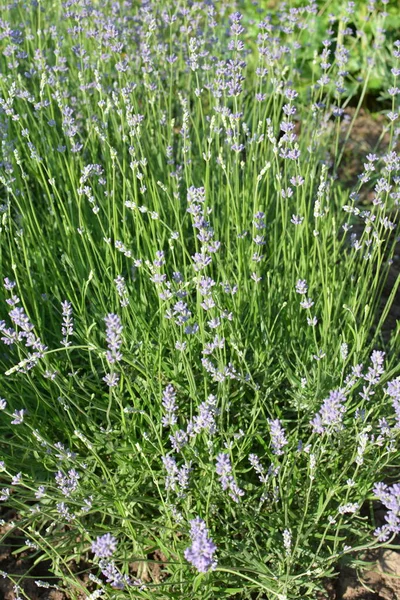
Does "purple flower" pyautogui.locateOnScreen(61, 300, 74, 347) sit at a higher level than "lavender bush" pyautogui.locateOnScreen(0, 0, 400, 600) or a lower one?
higher

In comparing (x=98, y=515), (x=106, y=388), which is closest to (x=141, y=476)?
(x=98, y=515)

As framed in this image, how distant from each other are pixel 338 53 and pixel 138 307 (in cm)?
146

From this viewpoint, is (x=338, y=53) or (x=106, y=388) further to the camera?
(x=338, y=53)

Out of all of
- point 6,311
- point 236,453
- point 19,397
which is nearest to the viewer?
point 236,453

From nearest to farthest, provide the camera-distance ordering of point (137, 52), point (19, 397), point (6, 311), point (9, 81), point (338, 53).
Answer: point (19, 397)
point (6, 311)
point (338, 53)
point (9, 81)
point (137, 52)

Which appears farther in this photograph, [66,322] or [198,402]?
[198,402]

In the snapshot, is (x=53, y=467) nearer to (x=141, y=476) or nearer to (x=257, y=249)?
(x=141, y=476)

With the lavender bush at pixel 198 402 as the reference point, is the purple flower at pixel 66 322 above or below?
above

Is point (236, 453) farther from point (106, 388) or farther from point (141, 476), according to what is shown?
point (106, 388)

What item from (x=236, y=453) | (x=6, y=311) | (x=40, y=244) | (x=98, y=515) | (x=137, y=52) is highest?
(x=137, y=52)

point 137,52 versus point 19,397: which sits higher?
point 137,52

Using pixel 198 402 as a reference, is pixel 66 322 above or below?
above

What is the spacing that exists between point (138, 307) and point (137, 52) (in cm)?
187

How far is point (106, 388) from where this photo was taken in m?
2.64
